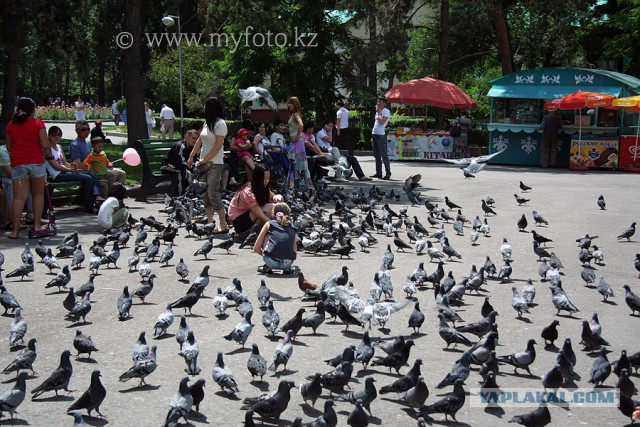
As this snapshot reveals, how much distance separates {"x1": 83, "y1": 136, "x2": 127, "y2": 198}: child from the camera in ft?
49.4

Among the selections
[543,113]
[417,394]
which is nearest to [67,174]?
[417,394]

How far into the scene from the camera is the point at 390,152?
29719 millimetres

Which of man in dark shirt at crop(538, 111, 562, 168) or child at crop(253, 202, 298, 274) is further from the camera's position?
man in dark shirt at crop(538, 111, 562, 168)

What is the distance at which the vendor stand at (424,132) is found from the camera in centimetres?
2876

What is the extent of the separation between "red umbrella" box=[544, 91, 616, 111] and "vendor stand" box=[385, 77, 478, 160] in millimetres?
4264

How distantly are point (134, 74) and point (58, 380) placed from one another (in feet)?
49.7

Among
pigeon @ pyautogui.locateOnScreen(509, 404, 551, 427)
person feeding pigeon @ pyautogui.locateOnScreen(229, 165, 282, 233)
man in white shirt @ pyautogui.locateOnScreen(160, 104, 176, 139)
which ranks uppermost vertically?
man in white shirt @ pyautogui.locateOnScreen(160, 104, 176, 139)

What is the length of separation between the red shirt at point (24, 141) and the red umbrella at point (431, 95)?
18.6m

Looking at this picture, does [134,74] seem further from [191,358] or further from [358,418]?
[358,418]

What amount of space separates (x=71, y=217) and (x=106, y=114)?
177 feet

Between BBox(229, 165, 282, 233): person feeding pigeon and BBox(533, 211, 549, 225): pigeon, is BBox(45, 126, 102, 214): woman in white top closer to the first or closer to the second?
BBox(229, 165, 282, 233): person feeding pigeon

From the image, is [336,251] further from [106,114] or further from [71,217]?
[106,114]

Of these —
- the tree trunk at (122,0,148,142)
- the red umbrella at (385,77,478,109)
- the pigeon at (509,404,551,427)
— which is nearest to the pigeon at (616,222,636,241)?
the pigeon at (509,404,551,427)

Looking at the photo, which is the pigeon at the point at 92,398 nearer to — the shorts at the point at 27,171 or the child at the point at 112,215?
the child at the point at 112,215
